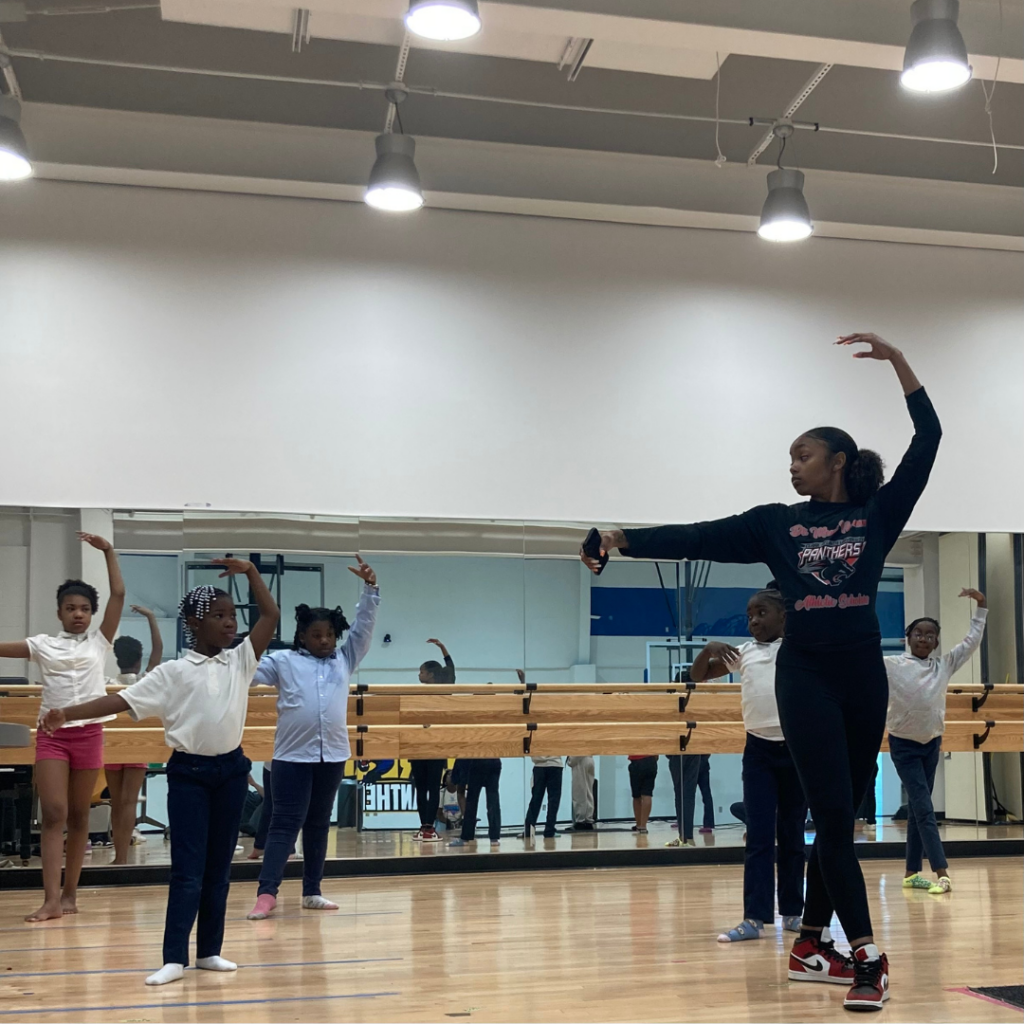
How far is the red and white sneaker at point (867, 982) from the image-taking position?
3393 mm

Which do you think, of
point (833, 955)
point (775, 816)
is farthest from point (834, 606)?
point (775, 816)

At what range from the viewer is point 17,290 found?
693cm

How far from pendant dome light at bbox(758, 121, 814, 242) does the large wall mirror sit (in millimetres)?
2070

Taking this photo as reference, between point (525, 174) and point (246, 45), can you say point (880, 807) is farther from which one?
point (246, 45)

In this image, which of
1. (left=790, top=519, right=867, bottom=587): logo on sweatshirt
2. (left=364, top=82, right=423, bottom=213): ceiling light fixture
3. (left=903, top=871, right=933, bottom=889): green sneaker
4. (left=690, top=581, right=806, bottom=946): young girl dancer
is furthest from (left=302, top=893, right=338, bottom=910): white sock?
(left=364, top=82, right=423, bottom=213): ceiling light fixture

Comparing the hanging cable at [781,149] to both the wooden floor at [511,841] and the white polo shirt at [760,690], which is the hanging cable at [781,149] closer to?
the white polo shirt at [760,690]

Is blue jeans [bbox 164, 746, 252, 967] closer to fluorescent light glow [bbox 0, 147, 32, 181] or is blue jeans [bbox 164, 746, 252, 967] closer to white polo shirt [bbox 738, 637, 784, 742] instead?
white polo shirt [bbox 738, 637, 784, 742]

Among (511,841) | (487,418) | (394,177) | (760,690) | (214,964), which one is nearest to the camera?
(214,964)

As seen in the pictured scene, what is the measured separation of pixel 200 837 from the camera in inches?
156

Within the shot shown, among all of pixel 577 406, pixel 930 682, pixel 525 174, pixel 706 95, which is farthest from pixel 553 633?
pixel 706 95

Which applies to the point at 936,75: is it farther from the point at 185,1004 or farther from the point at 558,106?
the point at 185,1004

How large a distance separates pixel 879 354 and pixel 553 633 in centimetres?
390

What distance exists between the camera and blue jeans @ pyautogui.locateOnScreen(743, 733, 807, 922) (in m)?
4.77

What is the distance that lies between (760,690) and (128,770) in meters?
3.71
